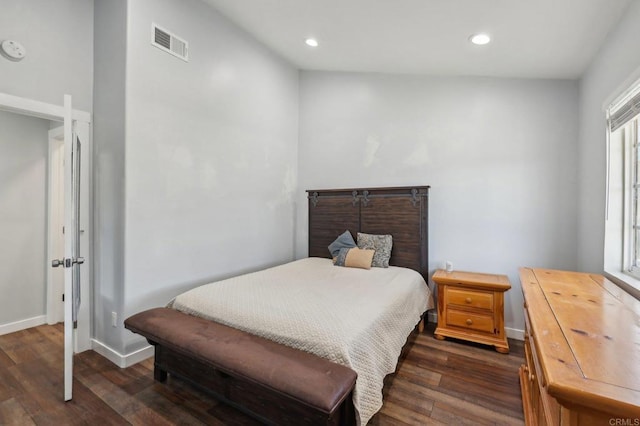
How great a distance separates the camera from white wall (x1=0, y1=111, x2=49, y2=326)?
3027 mm

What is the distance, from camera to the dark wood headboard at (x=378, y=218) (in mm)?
3301

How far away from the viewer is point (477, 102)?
3.17m

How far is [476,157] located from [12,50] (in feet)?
14.0

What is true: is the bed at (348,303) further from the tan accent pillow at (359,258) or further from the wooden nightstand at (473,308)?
the wooden nightstand at (473,308)

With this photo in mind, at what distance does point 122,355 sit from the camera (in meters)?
2.36

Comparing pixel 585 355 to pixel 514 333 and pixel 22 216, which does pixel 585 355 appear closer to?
A: pixel 514 333

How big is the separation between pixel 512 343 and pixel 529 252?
95cm

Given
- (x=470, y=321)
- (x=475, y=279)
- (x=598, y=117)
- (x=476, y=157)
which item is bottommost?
(x=470, y=321)

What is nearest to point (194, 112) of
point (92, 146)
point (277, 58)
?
point (92, 146)

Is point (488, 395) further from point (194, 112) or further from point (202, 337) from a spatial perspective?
point (194, 112)

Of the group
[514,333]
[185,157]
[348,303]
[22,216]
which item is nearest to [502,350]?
[514,333]

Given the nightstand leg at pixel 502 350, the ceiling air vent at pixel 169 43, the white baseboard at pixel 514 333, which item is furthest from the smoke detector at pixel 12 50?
the white baseboard at pixel 514 333

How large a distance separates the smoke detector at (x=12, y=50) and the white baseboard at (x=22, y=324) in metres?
2.69

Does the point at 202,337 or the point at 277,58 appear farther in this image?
the point at 277,58
